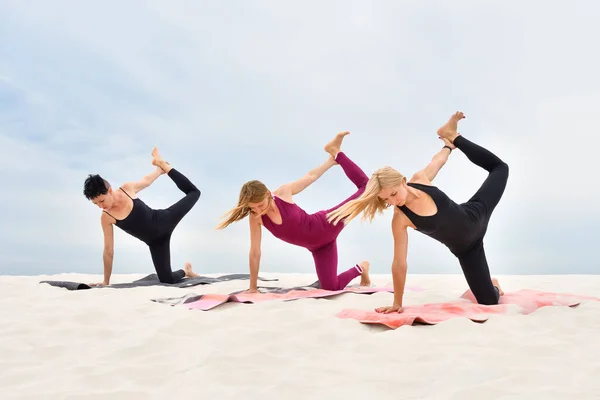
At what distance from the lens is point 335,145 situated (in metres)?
5.49

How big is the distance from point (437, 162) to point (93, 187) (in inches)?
147

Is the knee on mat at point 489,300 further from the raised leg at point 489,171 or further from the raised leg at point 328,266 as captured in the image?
the raised leg at point 328,266

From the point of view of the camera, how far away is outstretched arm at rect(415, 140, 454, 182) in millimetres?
4452

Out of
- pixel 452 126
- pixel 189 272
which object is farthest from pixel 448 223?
pixel 189 272

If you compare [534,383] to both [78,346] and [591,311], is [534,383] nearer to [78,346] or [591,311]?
[591,311]

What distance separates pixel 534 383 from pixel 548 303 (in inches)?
74.2

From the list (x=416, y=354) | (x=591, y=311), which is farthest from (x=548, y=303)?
(x=416, y=354)

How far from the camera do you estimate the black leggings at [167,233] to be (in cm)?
641

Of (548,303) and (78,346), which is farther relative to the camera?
(548,303)

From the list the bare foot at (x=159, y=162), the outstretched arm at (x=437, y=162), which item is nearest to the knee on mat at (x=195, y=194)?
the bare foot at (x=159, y=162)

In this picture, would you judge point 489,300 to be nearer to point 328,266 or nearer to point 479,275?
point 479,275

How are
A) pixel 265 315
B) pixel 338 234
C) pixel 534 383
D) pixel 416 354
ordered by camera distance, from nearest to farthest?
pixel 534 383 → pixel 416 354 → pixel 265 315 → pixel 338 234

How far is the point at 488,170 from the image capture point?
14.8ft

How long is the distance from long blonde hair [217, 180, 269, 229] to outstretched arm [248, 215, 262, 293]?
0.14 meters
